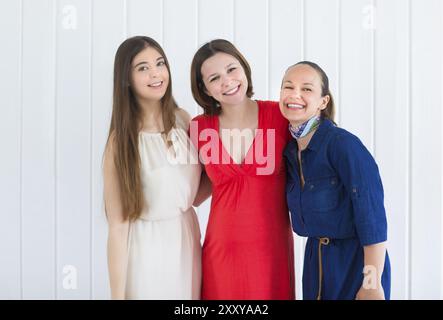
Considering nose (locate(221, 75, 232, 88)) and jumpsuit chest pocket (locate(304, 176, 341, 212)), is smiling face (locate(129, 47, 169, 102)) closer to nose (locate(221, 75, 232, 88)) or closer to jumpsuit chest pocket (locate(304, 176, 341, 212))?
nose (locate(221, 75, 232, 88))

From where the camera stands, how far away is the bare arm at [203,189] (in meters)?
1.40

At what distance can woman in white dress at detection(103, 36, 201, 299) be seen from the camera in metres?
1.27

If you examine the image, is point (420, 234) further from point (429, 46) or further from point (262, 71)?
point (262, 71)

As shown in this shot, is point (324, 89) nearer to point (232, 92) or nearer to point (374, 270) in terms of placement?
point (232, 92)

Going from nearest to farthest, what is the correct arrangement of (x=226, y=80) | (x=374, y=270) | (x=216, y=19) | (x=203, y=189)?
(x=374, y=270), (x=226, y=80), (x=203, y=189), (x=216, y=19)

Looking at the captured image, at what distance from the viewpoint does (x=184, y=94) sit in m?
1.62

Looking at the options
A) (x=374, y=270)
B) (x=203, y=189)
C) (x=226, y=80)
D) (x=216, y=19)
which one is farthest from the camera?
(x=216, y=19)

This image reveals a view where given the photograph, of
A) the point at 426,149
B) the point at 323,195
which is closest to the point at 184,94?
the point at 323,195

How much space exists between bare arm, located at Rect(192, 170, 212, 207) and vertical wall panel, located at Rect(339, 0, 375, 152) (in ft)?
1.65

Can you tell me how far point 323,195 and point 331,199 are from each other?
2 centimetres

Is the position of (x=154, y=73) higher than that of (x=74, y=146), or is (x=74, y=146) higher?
(x=154, y=73)

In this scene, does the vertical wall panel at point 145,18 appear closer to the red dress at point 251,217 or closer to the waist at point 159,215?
the red dress at point 251,217

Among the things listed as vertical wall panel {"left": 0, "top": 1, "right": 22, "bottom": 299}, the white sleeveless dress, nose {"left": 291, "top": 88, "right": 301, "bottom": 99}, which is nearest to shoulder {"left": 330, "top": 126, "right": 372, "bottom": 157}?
nose {"left": 291, "top": 88, "right": 301, "bottom": 99}
